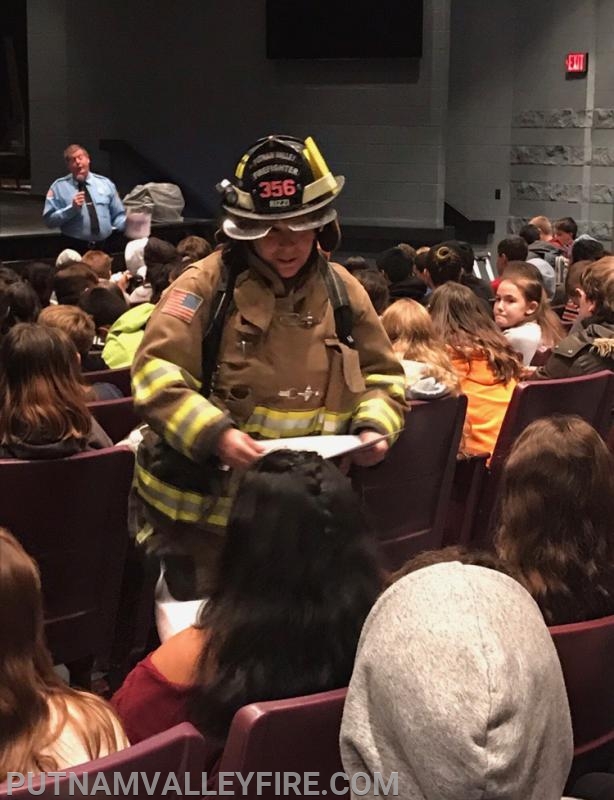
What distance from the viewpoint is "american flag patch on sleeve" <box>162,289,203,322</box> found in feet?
7.82

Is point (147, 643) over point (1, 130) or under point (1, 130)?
under

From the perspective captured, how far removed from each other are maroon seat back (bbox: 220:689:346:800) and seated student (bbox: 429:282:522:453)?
222cm

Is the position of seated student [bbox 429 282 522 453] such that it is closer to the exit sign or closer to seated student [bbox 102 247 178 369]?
seated student [bbox 102 247 178 369]

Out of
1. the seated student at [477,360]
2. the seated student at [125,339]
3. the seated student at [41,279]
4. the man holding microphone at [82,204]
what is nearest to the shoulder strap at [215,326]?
the seated student at [477,360]

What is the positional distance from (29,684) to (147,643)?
5.56 ft

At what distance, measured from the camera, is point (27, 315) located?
426cm

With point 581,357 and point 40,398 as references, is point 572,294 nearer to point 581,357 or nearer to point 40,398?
point 581,357

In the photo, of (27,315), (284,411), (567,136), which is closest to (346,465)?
(284,411)

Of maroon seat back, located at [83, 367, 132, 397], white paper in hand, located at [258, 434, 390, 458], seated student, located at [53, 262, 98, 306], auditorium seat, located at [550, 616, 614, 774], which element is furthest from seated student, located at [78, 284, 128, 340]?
auditorium seat, located at [550, 616, 614, 774]

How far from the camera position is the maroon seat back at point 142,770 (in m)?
1.33

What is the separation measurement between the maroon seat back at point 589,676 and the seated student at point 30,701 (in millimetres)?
697

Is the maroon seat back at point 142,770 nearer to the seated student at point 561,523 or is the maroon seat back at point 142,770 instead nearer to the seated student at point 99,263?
the seated student at point 561,523

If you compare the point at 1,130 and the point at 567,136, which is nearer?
the point at 567,136

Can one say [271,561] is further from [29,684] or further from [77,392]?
[77,392]
